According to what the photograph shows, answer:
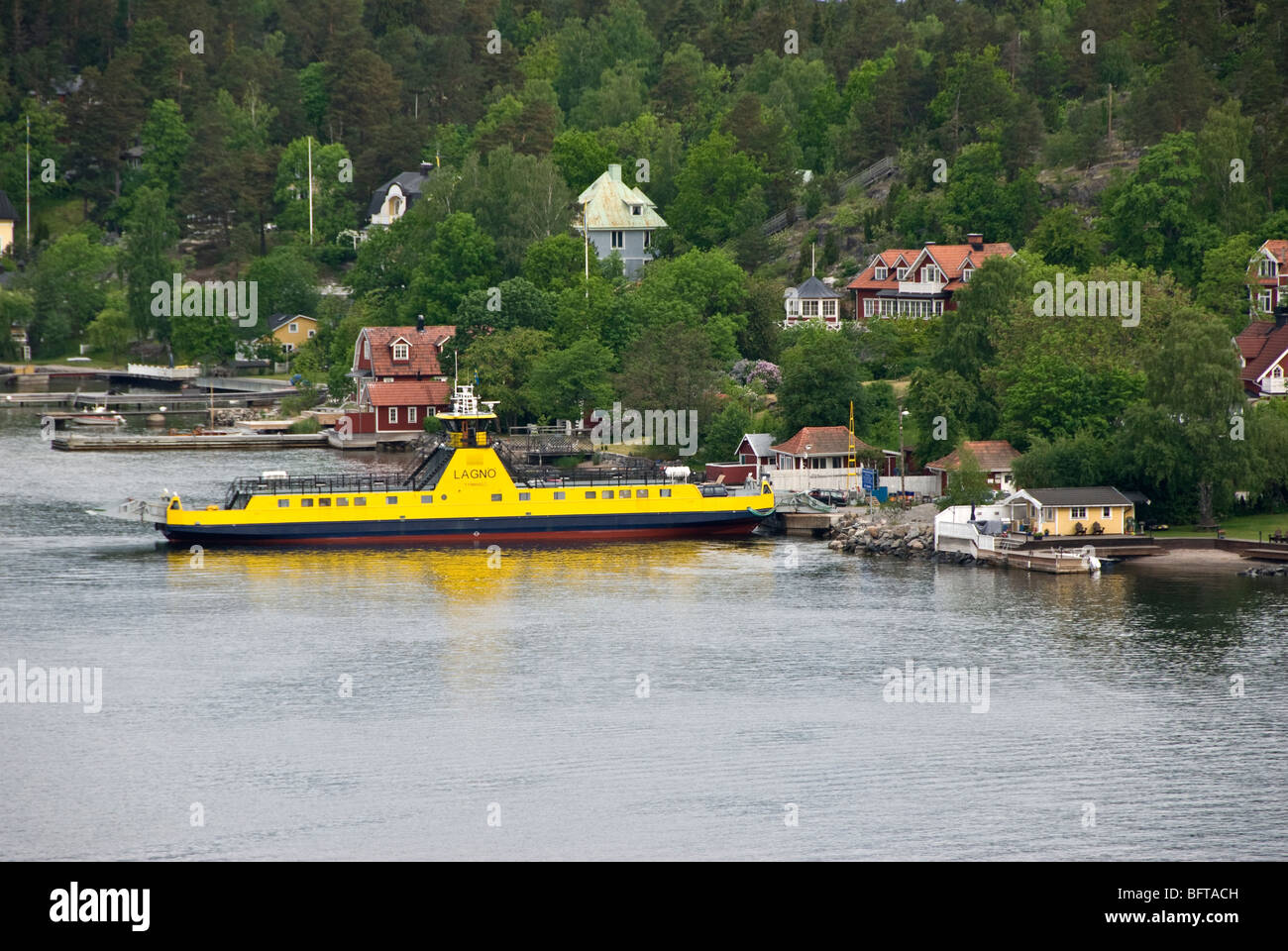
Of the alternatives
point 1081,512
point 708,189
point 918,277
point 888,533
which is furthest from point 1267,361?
point 708,189

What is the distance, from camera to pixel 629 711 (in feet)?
156

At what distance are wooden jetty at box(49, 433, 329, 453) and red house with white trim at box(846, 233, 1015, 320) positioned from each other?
95.0ft

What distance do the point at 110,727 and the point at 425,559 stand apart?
892 inches

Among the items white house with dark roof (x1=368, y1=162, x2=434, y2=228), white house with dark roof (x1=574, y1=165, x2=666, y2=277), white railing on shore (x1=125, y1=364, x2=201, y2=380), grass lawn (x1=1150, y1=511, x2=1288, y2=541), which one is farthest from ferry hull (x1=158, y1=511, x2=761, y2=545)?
white house with dark roof (x1=368, y1=162, x2=434, y2=228)

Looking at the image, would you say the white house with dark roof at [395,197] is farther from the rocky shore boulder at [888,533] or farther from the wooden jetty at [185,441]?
the rocky shore boulder at [888,533]

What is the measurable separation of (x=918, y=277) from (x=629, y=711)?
57896 millimetres

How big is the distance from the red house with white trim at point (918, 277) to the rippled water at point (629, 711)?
112 feet

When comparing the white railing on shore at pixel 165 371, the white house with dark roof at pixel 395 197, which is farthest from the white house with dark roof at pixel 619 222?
the white railing on shore at pixel 165 371

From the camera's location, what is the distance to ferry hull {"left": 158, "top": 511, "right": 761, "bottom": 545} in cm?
7062

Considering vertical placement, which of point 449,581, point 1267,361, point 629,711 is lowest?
point 629,711

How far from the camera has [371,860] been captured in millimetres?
37219

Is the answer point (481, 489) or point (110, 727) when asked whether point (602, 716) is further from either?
point (481, 489)

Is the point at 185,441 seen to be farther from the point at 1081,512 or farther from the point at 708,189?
the point at 1081,512
